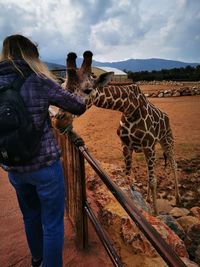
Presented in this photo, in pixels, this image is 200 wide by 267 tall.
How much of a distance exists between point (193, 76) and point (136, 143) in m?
36.5

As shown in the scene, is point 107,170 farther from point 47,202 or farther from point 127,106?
point 47,202

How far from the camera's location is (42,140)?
2109 mm

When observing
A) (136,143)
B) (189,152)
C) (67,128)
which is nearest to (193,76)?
(189,152)

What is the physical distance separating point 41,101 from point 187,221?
3.64 metres

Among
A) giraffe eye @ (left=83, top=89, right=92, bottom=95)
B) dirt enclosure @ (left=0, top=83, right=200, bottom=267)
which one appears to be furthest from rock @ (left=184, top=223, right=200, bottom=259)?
giraffe eye @ (left=83, top=89, right=92, bottom=95)

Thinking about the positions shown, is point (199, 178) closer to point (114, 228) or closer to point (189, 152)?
point (189, 152)

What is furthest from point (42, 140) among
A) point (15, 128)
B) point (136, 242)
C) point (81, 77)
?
point (81, 77)

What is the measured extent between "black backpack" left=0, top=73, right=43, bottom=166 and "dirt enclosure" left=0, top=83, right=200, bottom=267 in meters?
1.46

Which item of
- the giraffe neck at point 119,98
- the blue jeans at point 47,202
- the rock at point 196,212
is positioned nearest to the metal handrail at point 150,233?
the blue jeans at point 47,202

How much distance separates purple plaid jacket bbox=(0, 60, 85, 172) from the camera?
196 centimetres

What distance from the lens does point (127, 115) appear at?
205 inches

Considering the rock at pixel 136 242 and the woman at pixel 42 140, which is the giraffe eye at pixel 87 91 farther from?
the woman at pixel 42 140

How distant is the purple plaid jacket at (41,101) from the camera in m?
1.96

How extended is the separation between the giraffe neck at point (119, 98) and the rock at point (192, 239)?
200 cm
